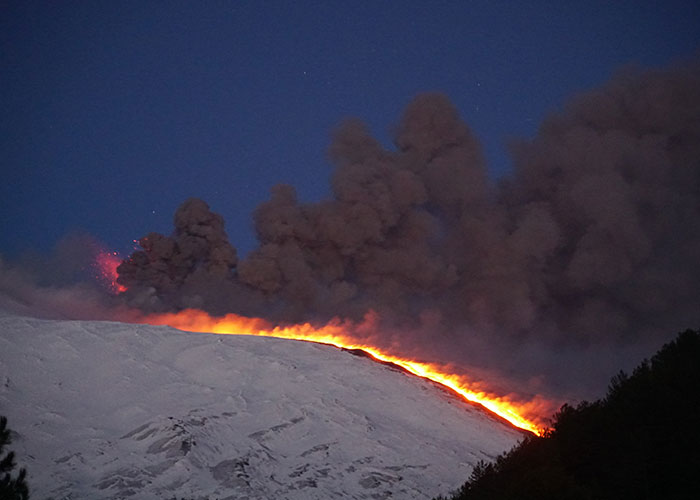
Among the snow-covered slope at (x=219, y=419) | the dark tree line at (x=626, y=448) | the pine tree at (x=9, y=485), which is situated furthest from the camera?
the snow-covered slope at (x=219, y=419)

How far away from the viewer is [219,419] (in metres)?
28.8

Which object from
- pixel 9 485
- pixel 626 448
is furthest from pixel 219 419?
pixel 626 448

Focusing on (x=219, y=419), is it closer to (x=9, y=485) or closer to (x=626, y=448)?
(x=9, y=485)

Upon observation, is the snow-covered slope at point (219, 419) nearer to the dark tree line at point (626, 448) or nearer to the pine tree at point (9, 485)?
the pine tree at point (9, 485)

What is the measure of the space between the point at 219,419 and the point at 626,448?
1911 centimetres

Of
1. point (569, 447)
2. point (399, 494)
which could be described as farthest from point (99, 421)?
point (569, 447)

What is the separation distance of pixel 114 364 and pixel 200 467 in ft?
35.1

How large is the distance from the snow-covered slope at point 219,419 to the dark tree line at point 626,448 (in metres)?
9.95

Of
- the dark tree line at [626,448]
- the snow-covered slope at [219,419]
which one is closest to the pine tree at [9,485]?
the snow-covered slope at [219,419]

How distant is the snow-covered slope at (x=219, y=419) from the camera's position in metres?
24.0

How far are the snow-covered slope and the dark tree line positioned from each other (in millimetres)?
9946

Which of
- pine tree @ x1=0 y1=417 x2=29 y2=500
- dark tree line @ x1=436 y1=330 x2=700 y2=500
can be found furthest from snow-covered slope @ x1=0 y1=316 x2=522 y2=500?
dark tree line @ x1=436 y1=330 x2=700 y2=500

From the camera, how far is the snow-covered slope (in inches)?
944

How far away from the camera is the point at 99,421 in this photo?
90.4ft
